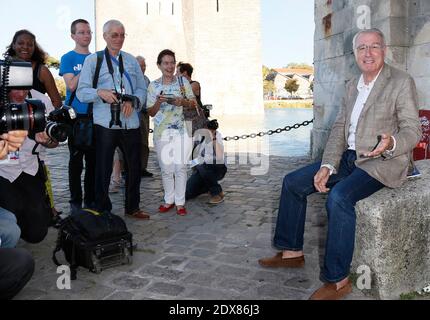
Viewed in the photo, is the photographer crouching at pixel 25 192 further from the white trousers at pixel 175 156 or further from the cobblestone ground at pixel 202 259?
the white trousers at pixel 175 156

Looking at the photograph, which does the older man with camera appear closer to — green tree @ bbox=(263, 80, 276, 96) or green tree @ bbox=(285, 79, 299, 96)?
green tree @ bbox=(263, 80, 276, 96)

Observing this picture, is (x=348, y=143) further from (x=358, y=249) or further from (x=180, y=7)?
(x=180, y=7)

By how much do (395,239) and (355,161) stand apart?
63 cm

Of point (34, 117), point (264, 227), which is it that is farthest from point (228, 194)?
point (34, 117)

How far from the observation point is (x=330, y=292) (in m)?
Result: 3.01

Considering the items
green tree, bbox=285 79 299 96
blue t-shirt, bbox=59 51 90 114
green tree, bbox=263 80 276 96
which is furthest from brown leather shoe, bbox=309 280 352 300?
green tree, bbox=285 79 299 96

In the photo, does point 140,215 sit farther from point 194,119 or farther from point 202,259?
point 202,259

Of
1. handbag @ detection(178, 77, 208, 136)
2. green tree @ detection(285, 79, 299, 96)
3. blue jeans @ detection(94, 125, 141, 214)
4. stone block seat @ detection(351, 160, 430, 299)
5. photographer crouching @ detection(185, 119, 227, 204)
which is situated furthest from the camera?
green tree @ detection(285, 79, 299, 96)

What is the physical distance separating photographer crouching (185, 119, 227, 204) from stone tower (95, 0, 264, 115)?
991 inches

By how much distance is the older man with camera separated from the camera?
4.62m

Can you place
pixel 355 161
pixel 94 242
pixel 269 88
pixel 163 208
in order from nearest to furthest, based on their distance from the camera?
pixel 355 161 → pixel 94 242 → pixel 163 208 → pixel 269 88

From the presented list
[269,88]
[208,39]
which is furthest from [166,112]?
[269,88]

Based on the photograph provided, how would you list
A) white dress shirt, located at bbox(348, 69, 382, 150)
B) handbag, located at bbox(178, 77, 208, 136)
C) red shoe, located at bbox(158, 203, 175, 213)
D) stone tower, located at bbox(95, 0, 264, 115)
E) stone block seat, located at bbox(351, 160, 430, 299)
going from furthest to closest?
stone tower, located at bbox(95, 0, 264, 115), handbag, located at bbox(178, 77, 208, 136), red shoe, located at bbox(158, 203, 175, 213), white dress shirt, located at bbox(348, 69, 382, 150), stone block seat, located at bbox(351, 160, 430, 299)

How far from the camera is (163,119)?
17.3 feet
